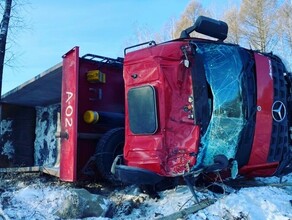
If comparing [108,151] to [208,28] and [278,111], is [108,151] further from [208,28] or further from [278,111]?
[278,111]

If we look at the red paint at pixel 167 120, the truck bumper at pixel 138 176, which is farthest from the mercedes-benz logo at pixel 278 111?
the truck bumper at pixel 138 176

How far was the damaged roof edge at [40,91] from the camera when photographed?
633 cm

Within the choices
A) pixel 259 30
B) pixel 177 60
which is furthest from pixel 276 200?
pixel 259 30

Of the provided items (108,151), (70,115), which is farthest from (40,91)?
(108,151)

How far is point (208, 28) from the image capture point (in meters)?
4.93

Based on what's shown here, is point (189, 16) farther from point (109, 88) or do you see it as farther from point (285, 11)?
point (109, 88)

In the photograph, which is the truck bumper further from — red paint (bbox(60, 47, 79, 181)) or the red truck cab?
red paint (bbox(60, 47, 79, 181))

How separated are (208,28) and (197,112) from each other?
1.24 meters

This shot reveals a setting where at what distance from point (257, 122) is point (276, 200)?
2.98 feet

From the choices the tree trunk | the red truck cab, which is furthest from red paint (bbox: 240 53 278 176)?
the tree trunk

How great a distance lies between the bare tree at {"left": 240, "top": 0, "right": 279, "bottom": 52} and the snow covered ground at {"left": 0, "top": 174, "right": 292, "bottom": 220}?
1856cm

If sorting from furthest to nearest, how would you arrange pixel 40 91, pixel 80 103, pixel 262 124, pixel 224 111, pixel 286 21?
pixel 286 21, pixel 40 91, pixel 80 103, pixel 262 124, pixel 224 111

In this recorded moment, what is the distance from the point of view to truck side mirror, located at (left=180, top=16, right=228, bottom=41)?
15.9ft

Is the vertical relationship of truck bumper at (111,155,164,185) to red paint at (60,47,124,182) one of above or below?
below
